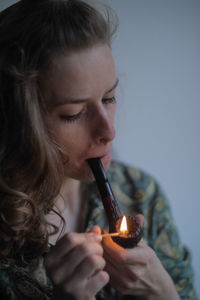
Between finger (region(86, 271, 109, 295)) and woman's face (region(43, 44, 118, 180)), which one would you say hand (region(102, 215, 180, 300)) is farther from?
woman's face (region(43, 44, 118, 180))

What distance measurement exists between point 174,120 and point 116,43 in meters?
0.39

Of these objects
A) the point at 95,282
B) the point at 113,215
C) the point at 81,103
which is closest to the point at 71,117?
the point at 81,103

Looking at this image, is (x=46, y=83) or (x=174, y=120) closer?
(x=46, y=83)

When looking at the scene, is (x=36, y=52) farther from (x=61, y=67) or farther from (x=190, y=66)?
(x=190, y=66)

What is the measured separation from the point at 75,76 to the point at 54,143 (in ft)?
0.55

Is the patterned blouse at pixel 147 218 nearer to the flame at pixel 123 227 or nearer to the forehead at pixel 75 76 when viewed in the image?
the flame at pixel 123 227

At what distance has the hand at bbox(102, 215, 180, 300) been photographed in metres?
0.66

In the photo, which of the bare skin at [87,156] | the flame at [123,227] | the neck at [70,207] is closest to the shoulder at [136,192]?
the neck at [70,207]

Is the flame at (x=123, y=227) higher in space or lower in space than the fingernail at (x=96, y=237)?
higher

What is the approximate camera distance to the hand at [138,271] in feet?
2.15

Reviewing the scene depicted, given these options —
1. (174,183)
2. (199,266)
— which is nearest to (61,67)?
(174,183)

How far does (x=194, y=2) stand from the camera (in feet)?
3.69

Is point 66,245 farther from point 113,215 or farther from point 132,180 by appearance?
point 132,180

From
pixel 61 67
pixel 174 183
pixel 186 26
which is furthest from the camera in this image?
pixel 174 183
